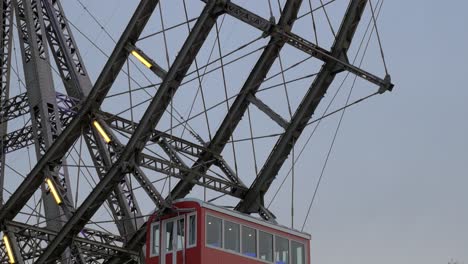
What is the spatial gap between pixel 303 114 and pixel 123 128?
6219 millimetres

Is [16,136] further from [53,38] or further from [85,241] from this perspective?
[85,241]

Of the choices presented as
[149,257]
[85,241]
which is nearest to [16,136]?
[85,241]

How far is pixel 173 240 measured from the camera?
34.0 metres

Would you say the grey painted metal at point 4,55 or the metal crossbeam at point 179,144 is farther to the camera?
the grey painted metal at point 4,55

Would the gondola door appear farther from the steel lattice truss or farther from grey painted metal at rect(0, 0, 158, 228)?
grey painted metal at rect(0, 0, 158, 228)

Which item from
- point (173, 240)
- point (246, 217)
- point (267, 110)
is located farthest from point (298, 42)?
point (173, 240)

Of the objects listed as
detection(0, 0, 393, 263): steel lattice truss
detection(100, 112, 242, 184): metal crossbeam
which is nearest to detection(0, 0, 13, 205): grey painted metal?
detection(0, 0, 393, 263): steel lattice truss

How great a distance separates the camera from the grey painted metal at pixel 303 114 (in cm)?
3778

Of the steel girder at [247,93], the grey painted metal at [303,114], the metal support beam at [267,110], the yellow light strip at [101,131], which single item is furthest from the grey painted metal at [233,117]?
the yellow light strip at [101,131]

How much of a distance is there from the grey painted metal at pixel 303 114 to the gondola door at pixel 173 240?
18.3 feet

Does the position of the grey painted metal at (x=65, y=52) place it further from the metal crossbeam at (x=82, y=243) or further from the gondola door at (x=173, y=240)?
the gondola door at (x=173, y=240)

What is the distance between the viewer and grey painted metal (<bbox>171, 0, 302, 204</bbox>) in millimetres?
37844

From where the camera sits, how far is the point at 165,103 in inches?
1443

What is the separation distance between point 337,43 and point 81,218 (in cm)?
1039
